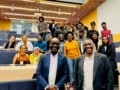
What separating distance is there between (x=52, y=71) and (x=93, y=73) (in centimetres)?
48

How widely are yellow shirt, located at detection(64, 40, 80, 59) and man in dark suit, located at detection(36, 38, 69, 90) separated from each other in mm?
2147

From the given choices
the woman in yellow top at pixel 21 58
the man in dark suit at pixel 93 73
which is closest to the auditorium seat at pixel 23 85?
the man in dark suit at pixel 93 73

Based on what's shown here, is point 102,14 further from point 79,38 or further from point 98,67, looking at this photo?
point 98,67

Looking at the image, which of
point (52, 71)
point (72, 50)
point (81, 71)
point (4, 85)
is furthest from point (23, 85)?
point (72, 50)

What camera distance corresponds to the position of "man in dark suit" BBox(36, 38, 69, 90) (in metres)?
2.88

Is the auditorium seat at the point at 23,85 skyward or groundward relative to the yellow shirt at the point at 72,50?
groundward

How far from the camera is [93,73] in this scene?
9.05 ft

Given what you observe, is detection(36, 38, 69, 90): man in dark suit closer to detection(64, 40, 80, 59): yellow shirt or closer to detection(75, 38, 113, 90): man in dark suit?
detection(75, 38, 113, 90): man in dark suit

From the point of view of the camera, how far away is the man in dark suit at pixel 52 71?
2.88 meters

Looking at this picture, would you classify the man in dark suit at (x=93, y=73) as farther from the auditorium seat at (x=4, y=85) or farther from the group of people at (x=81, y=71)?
the auditorium seat at (x=4, y=85)

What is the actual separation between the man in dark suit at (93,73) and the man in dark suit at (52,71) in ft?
0.67

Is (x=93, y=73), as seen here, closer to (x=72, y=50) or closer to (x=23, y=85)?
(x=23, y=85)

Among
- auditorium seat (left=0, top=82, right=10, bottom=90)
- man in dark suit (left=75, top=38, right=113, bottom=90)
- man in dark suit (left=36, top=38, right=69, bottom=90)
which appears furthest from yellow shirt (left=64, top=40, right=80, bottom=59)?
auditorium seat (left=0, top=82, right=10, bottom=90)

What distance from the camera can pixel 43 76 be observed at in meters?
2.93
